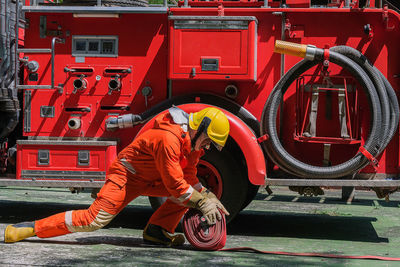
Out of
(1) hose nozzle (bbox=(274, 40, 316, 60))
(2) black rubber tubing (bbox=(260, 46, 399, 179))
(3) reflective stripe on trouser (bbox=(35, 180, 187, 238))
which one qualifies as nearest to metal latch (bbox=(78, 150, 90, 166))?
(3) reflective stripe on trouser (bbox=(35, 180, 187, 238))

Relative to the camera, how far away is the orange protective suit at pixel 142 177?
228 inches

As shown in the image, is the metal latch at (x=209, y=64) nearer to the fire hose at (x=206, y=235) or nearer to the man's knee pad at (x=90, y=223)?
the fire hose at (x=206, y=235)

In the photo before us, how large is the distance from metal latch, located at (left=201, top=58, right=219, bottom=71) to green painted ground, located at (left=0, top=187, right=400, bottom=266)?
189cm

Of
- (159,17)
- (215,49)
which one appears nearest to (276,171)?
(215,49)

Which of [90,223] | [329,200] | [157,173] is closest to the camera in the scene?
[90,223]

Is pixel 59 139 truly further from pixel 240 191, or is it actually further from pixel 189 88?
pixel 240 191

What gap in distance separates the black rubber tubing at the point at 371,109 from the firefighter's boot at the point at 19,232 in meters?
2.63

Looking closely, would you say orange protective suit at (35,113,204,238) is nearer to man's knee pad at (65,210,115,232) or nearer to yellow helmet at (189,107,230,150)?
man's knee pad at (65,210,115,232)

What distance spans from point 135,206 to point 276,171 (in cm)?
338

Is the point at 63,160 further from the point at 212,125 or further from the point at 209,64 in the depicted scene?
the point at 212,125

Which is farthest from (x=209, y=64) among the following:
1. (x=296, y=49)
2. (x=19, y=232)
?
(x=19, y=232)

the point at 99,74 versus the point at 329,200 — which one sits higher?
the point at 99,74

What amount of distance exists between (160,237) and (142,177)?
25.3 inches

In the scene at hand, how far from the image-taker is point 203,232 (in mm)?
6137
